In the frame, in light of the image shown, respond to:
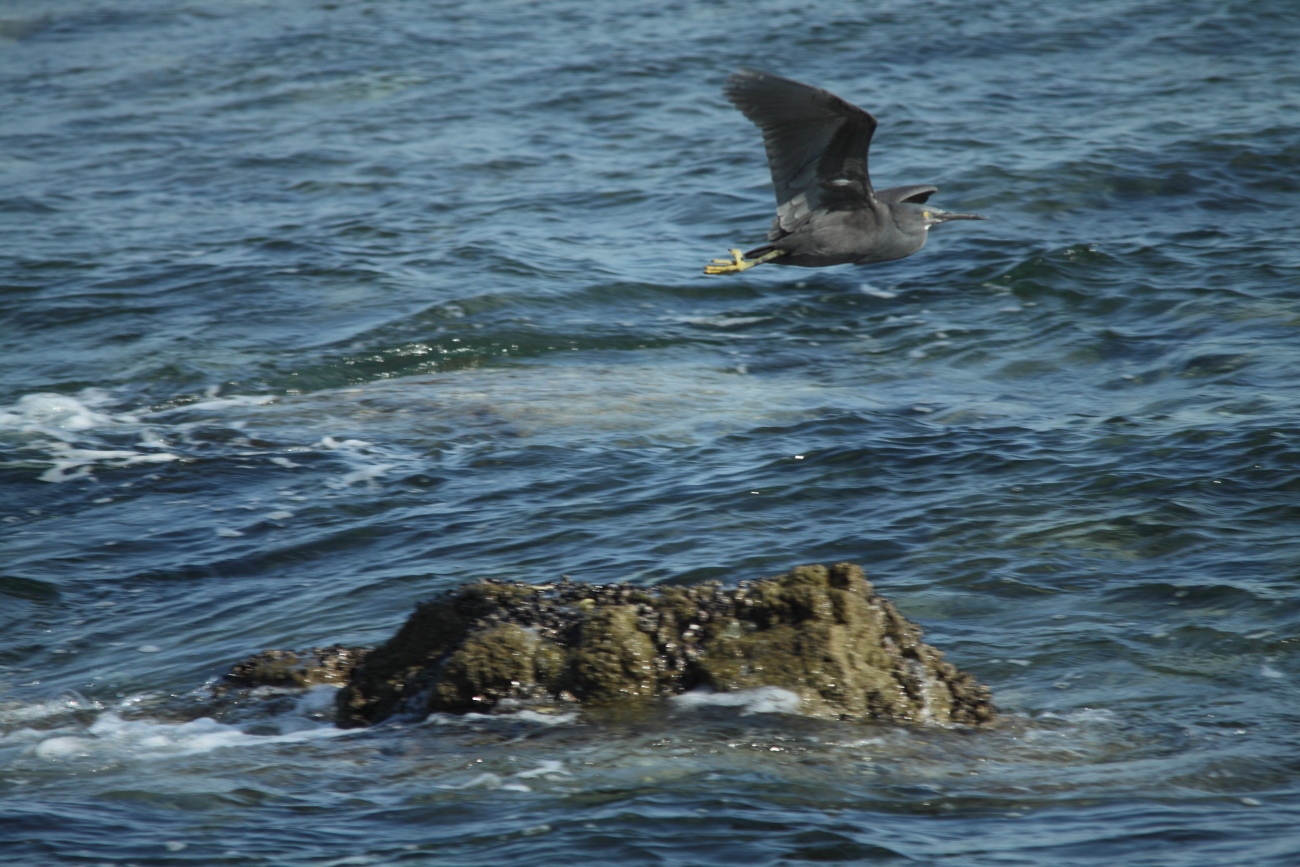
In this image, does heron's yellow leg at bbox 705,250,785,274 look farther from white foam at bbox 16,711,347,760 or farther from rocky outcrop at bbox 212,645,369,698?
white foam at bbox 16,711,347,760

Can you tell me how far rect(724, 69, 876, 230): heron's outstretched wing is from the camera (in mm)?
6574

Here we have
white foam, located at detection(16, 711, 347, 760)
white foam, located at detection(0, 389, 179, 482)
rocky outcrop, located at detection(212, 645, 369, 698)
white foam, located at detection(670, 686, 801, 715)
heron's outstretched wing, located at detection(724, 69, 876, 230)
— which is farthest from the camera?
white foam, located at detection(0, 389, 179, 482)

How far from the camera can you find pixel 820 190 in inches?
281

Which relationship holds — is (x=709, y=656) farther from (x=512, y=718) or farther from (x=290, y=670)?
(x=290, y=670)

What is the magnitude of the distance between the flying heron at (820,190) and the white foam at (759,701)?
8.70 feet

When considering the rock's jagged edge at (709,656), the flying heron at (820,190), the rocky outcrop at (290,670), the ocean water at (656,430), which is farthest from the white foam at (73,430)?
the rock's jagged edge at (709,656)

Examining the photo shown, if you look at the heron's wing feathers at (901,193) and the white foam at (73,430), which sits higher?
the heron's wing feathers at (901,193)

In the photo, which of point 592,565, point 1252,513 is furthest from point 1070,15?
→ point 592,565

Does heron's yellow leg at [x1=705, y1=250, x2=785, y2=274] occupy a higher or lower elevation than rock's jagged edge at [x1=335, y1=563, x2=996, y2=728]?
higher

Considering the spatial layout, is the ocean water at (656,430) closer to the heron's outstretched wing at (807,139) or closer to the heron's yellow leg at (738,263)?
the heron's yellow leg at (738,263)

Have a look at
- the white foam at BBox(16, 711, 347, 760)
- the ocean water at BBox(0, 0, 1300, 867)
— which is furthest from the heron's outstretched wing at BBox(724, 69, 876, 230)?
the white foam at BBox(16, 711, 347, 760)

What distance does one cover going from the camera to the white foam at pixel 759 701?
5.05 metres

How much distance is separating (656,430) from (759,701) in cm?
379

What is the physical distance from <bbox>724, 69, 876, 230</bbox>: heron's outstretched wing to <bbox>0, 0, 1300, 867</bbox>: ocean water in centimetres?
163
